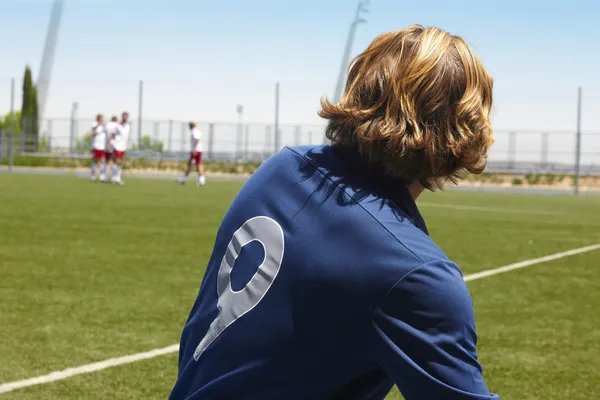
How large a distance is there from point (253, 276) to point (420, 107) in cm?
45

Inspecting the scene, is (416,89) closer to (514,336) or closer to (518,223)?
(514,336)

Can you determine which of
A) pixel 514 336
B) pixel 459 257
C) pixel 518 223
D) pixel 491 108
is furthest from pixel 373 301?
pixel 518 223

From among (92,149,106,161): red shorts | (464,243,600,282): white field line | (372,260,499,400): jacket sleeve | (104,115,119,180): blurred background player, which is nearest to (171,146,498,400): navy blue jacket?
(372,260,499,400): jacket sleeve

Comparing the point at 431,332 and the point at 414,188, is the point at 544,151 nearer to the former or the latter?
the point at 414,188

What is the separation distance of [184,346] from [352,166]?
0.59 meters

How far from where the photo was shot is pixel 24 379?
440 centimetres

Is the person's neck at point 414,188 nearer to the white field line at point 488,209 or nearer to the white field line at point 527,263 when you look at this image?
the white field line at point 527,263

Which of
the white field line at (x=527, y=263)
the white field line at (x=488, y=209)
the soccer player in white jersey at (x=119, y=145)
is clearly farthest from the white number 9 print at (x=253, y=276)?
the soccer player in white jersey at (x=119, y=145)

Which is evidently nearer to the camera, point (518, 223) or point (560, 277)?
point (560, 277)

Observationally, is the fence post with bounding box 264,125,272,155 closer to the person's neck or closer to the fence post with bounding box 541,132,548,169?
the fence post with bounding box 541,132,548,169

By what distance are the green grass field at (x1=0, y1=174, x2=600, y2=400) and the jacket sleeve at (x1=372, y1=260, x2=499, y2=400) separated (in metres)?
2.77

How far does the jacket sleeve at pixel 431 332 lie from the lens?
5.17ft

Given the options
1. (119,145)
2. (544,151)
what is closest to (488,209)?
(119,145)

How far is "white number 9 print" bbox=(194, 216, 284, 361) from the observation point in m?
1.76
